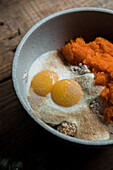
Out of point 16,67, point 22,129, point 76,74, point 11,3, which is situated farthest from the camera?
point 11,3

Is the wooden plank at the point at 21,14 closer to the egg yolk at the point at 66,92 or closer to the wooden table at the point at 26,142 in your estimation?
the wooden table at the point at 26,142

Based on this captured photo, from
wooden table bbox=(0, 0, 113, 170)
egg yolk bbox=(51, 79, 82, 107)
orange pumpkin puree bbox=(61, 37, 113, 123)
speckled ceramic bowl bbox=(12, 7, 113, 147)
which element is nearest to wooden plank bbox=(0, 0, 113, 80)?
wooden table bbox=(0, 0, 113, 170)

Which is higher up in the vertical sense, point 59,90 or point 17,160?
point 59,90

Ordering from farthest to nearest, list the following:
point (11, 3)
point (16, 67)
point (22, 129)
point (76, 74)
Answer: point (11, 3) → point (22, 129) → point (76, 74) → point (16, 67)

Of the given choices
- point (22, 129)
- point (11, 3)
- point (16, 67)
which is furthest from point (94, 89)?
point (11, 3)

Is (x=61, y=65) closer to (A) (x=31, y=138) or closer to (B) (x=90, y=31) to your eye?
(B) (x=90, y=31)

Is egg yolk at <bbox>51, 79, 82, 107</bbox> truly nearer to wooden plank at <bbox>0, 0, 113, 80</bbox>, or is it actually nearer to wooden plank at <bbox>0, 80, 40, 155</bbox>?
wooden plank at <bbox>0, 80, 40, 155</bbox>
